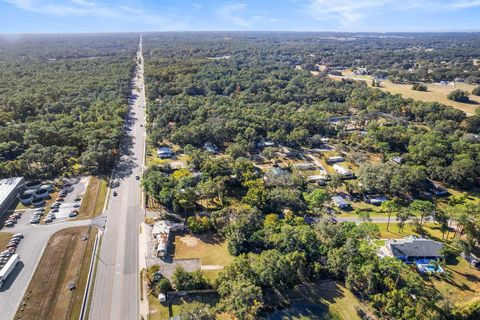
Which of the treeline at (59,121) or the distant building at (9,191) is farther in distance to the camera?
the treeline at (59,121)

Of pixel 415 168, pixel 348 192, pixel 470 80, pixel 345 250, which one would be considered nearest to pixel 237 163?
pixel 348 192

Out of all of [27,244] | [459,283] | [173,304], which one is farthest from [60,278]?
[459,283]

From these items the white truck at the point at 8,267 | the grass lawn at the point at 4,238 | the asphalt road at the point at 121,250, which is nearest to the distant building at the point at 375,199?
the asphalt road at the point at 121,250

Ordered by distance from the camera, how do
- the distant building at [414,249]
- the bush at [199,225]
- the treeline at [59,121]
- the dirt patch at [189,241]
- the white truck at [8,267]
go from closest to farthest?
1. the white truck at [8,267]
2. the distant building at [414,249]
3. the dirt patch at [189,241]
4. the bush at [199,225]
5. the treeline at [59,121]

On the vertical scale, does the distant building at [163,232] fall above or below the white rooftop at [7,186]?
below

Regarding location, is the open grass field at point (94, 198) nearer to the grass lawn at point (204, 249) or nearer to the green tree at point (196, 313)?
the grass lawn at point (204, 249)

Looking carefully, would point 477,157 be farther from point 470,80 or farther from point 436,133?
point 470,80
